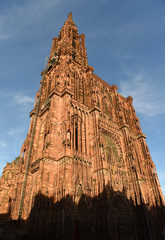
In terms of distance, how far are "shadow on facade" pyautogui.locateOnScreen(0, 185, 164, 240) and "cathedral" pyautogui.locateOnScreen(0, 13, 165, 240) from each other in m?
0.07

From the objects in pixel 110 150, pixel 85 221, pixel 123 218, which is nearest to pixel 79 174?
pixel 85 221

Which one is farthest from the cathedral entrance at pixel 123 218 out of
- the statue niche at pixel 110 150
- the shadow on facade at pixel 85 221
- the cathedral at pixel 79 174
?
the statue niche at pixel 110 150

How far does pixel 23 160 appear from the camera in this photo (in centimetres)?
2400

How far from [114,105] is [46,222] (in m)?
25.8

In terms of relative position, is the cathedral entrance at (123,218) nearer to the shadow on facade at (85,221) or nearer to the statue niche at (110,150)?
the shadow on facade at (85,221)

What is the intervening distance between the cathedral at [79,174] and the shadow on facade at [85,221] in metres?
0.07

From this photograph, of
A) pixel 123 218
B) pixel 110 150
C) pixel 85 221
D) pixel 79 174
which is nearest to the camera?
pixel 85 221

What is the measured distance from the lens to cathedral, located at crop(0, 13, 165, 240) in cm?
1714

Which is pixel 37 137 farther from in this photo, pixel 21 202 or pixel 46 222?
pixel 46 222

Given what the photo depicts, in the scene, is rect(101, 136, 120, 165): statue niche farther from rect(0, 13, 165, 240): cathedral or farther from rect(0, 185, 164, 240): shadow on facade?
rect(0, 185, 164, 240): shadow on facade

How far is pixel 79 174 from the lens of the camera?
66.5 ft

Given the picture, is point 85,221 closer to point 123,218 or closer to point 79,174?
point 79,174

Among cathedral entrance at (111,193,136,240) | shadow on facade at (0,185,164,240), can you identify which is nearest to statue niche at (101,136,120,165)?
shadow on facade at (0,185,164,240)

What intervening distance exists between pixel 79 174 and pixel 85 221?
4.72 meters
